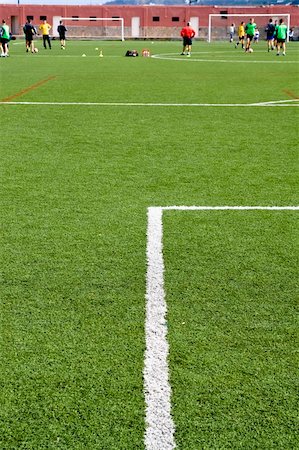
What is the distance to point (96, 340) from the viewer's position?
3527mm

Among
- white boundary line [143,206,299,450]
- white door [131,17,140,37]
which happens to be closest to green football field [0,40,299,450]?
white boundary line [143,206,299,450]

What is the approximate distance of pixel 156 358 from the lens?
334cm

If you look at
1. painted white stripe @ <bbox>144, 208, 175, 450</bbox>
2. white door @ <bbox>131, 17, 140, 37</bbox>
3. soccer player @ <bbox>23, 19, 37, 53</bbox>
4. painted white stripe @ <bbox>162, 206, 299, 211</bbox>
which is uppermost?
white door @ <bbox>131, 17, 140, 37</bbox>

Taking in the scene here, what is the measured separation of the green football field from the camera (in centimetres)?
283

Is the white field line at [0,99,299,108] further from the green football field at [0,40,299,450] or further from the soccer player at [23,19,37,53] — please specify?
the soccer player at [23,19,37,53]

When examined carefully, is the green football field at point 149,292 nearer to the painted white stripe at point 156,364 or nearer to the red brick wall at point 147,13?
the painted white stripe at point 156,364

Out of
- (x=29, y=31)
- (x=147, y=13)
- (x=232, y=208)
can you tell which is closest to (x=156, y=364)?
(x=232, y=208)

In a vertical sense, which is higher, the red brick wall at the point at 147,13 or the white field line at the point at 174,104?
the red brick wall at the point at 147,13

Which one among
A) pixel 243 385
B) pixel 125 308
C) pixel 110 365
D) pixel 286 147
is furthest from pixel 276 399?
pixel 286 147

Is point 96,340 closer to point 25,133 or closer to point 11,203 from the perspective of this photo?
point 11,203

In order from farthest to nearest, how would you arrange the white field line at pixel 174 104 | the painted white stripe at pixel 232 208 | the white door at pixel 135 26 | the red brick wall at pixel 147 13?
1. the white door at pixel 135 26
2. the red brick wall at pixel 147 13
3. the white field line at pixel 174 104
4. the painted white stripe at pixel 232 208

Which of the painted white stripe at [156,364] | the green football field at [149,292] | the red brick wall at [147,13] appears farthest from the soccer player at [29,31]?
the red brick wall at [147,13]

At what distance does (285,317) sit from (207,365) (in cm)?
75

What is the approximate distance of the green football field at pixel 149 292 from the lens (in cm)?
283
